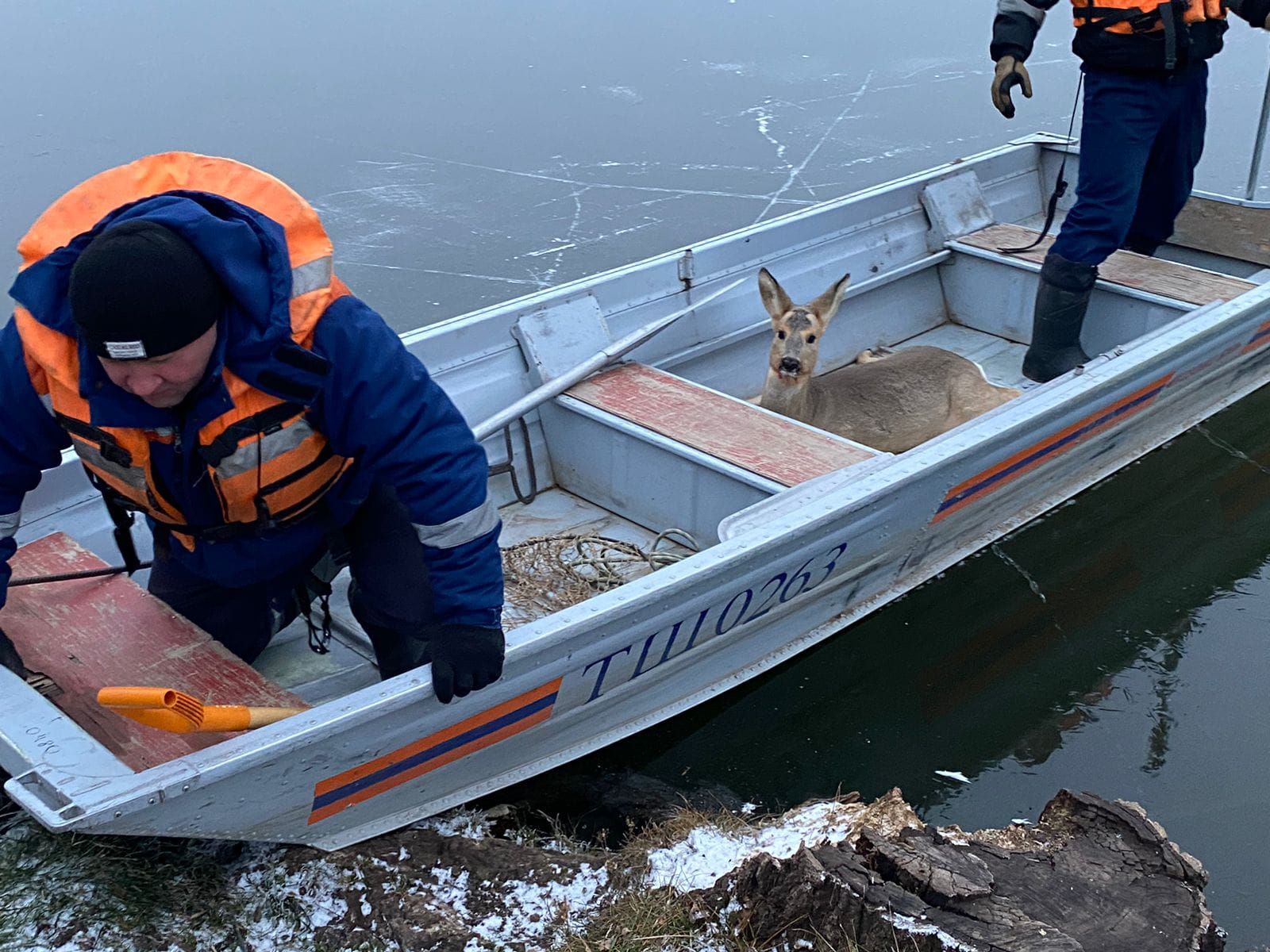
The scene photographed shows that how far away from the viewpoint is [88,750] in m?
2.65

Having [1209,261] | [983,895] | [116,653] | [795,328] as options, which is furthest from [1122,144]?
[116,653]

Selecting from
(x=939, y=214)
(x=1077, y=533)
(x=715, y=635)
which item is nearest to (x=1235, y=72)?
(x=939, y=214)

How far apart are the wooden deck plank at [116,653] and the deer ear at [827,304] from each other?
279 cm

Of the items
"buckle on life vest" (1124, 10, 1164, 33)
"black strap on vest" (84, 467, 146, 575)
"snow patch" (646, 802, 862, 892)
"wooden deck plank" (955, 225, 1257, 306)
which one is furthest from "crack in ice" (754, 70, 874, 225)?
"black strap on vest" (84, 467, 146, 575)

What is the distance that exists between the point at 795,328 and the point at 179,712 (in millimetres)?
3070

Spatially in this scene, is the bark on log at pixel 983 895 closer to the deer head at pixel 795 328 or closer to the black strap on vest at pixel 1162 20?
the deer head at pixel 795 328

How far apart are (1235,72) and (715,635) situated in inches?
336

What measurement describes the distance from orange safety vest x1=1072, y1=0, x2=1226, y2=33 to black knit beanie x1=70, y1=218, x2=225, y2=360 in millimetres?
3932

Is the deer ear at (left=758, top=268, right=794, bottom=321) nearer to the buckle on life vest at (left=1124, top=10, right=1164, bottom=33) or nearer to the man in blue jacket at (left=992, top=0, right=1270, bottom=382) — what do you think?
the man in blue jacket at (left=992, top=0, right=1270, bottom=382)

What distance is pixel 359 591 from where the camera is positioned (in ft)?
10.8

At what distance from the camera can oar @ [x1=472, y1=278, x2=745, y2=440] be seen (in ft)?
14.7

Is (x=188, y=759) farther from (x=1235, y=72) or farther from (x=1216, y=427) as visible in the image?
(x=1235, y=72)

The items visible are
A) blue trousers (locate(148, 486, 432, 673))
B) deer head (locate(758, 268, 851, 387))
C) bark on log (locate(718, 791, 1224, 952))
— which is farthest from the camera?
deer head (locate(758, 268, 851, 387))

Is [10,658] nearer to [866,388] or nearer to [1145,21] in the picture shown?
[866,388]
